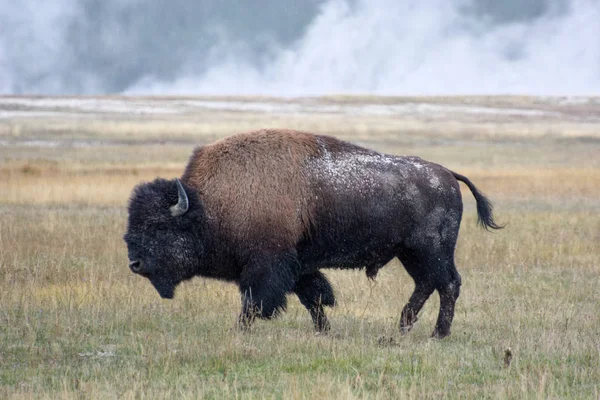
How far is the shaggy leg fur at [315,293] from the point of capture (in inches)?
319

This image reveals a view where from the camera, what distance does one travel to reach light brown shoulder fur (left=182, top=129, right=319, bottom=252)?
7.71 metres

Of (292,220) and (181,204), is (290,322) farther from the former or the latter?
(181,204)

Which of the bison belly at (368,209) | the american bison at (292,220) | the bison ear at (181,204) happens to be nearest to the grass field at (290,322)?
the american bison at (292,220)

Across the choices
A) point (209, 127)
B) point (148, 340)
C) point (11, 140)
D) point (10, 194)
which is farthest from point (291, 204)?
point (209, 127)

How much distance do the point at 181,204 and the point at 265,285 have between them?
1.02 m

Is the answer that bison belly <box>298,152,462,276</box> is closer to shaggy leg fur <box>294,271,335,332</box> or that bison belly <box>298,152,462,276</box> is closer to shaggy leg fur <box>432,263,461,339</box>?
shaggy leg fur <box>294,271,335,332</box>

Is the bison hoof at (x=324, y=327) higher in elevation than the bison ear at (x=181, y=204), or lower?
lower

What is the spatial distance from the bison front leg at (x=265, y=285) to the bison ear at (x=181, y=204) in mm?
740

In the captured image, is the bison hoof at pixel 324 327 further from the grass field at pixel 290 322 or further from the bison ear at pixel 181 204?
the bison ear at pixel 181 204

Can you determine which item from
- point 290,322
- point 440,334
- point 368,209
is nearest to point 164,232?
point 290,322

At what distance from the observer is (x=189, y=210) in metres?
7.75

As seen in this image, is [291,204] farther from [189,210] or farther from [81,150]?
[81,150]

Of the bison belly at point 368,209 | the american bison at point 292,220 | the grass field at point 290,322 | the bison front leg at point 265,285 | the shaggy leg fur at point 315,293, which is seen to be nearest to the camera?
the grass field at point 290,322

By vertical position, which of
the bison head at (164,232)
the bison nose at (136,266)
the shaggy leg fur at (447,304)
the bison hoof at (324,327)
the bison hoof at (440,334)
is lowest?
the bison hoof at (440,334)
